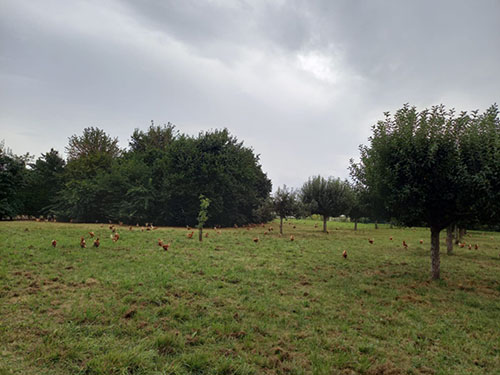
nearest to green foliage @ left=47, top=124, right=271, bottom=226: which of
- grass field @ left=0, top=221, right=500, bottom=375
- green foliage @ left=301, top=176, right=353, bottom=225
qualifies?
green foliage @ left=301, top=176, right=353, bottom=225

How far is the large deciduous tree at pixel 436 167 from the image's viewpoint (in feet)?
27.3

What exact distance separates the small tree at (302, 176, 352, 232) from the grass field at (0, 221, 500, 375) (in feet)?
68.0

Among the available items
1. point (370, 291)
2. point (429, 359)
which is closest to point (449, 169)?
point (370, 291)

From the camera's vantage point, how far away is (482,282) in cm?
1019

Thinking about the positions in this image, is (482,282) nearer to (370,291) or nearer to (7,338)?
(370,291)

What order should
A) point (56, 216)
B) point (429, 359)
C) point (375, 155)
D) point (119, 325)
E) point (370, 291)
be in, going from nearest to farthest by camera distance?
point (429, 359)
point (119, 325)
point (370, 291)
point (375, 155)
point (56, 216)

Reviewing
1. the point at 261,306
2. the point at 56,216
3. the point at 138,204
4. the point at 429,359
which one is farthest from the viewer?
the point at 56,216

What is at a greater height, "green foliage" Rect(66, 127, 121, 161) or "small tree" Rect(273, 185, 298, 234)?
"green foliage" Rect(66, 127, 121, 161)

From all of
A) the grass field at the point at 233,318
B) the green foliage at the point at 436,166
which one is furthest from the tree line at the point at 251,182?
the grass field at the point at 233,318

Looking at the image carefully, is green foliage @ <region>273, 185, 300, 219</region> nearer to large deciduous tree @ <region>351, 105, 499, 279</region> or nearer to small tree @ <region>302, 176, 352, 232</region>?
small tree @ <region>302, 176, 352, 232</region>

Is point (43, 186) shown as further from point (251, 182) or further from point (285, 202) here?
point (285, 202)

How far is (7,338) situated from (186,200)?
29.0 metres

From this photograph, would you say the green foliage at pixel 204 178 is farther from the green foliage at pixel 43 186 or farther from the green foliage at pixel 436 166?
the green foliage at pixel 436 166

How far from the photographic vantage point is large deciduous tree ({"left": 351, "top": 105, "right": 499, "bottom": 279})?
8312 millimetres
